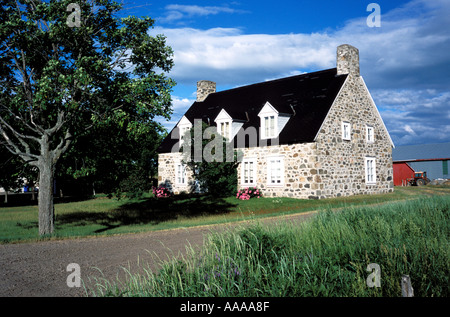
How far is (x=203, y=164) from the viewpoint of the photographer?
76.5ft

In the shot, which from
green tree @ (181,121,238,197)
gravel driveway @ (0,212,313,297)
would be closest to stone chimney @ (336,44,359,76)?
green tree @ (181,121,238,197)

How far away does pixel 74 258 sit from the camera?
8.23m

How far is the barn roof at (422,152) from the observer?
45938 mm

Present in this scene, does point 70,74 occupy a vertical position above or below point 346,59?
below

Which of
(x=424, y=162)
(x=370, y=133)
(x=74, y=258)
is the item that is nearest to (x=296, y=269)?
(x=74, y=258)

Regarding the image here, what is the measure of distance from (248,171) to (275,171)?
89.9 inches

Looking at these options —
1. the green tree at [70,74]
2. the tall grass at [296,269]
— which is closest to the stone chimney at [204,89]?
the green tree at [70,74]

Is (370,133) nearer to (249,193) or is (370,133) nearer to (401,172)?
(249,193)

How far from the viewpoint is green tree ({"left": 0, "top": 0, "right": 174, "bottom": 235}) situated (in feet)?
38.2

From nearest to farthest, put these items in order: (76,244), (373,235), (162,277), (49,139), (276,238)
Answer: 1. (162,277)
2. (276,238)
3. (373,235)
4. (76,244)
5. (49,139)

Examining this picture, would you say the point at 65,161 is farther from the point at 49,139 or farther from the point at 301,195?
the point at 301,195

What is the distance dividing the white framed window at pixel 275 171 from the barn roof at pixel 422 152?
1202 inches
